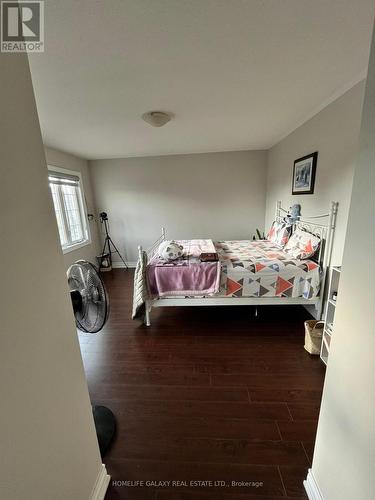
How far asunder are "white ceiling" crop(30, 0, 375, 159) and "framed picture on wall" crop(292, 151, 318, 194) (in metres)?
0.52

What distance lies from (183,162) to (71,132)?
7.33 ft

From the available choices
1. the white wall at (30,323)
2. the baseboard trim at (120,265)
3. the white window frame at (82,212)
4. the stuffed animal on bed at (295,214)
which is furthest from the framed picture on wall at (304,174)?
the white window frame at (82,212)

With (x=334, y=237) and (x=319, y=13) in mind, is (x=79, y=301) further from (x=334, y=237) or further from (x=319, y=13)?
(x=334, y=237)

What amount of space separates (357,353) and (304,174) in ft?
8.54

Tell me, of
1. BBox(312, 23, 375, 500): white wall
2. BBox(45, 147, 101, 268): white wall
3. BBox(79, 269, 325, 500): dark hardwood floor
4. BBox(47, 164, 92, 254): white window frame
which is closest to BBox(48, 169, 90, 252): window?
BBox(47, 164, 92, 254): white window frame

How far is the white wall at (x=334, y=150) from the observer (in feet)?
6.34

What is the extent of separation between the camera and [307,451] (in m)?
1.26

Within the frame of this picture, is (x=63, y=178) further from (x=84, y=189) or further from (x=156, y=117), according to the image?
(x=156, y=117)

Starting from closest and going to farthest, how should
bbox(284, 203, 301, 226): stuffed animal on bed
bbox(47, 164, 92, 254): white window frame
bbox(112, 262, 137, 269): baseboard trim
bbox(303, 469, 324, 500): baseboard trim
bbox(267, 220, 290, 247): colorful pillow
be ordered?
bbox(303, 469, 324, 500): baseboard trim
bbox(284, 203, 301, 226): stuffed animal on bed
bbox(267, 220, 290, 247): colorful pillow
bbox(47, 164, 92, 254): white window frame
bbox(112, 262, 137, 269): baseboard trim

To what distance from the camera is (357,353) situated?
772 mm

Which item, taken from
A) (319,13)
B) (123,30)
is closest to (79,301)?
(123,30)

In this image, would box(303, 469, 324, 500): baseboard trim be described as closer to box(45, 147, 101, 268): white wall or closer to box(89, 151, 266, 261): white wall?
box(45, 147, 101, 268): white wall

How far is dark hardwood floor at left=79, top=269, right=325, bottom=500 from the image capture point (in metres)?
1.17

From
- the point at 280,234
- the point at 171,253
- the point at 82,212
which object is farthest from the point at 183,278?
the point at 82,212
